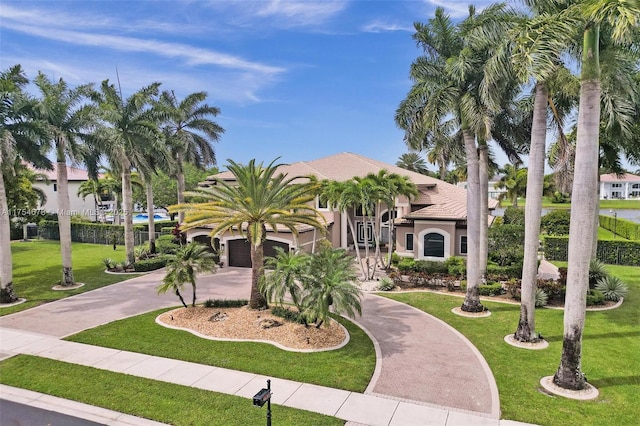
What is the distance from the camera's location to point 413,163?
60.4 meters

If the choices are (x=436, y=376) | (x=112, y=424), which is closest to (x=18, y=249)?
(x=112, y=424)

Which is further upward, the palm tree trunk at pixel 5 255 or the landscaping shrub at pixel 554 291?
the palm tree trunk at pixel 5 255

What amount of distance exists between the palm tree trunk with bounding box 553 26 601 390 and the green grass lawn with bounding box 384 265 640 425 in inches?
35.9

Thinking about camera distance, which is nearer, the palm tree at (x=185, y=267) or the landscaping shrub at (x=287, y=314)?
the landscaping shrub at (x=287, y=314)

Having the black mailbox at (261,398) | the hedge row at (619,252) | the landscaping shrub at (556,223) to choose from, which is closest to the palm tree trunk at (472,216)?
the black mailbox at (261,398)

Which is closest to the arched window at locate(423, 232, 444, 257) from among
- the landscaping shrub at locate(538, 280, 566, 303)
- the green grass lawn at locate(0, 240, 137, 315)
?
the landscaping shrub at locate(538, 280, 566, 303)

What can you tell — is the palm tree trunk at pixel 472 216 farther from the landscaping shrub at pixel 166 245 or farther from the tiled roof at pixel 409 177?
the landscaping shrub at pixel 166 245

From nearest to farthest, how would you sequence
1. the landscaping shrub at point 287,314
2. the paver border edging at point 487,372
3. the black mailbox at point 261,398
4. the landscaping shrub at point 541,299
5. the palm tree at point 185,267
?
the black mailbox at point 261,398 → the paver border edging at point 487,372 → the landscaping shrub at point 287,314 → the palm tree at point 185,267 → the landscaping shrub at point 541,299

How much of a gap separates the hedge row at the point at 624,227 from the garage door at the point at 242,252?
1259 inches

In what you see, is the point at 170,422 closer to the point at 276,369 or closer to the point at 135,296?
the point at 276,369

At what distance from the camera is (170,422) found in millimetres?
9961

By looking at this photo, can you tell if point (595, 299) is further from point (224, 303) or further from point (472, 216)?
point (224, 303)

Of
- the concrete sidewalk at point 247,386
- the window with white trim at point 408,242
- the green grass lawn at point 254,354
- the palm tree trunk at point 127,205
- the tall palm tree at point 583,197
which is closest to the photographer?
the concrete sidewalk at point 247,386

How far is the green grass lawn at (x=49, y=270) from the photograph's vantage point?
2200 cm
